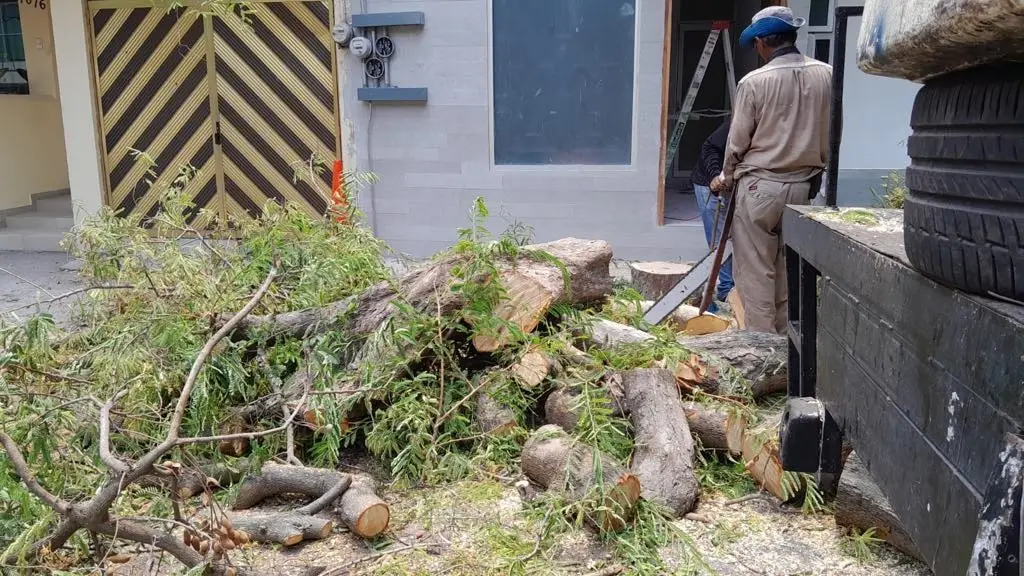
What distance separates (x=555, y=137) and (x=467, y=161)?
0.87 meters

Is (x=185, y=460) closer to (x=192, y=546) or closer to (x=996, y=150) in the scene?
(x=192, y=546)

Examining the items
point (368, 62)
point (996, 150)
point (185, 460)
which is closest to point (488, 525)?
point (185, 460)

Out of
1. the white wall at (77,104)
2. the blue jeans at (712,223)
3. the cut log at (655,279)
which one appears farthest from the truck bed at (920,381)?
the white wall at (77,104)

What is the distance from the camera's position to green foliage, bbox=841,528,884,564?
285cm

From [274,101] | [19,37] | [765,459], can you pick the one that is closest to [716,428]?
[765,459]

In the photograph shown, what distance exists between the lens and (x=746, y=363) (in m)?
3.86

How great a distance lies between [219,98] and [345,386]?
5358 mm

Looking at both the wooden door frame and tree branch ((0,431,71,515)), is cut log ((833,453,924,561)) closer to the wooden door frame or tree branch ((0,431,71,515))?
tree branch ((0,431,71,515))

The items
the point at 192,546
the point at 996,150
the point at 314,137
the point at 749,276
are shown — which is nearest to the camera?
the point at 996,150

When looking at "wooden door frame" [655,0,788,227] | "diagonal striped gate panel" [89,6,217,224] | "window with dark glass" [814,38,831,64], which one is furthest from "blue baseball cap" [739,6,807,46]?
"diagonal striped gate panel" [89,6,217,224]

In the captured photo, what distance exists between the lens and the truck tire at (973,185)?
994mm

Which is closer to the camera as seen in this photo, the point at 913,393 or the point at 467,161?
the point at 913,393

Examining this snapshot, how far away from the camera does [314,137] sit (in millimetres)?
7691

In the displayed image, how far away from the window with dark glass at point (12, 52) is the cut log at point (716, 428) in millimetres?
9625
